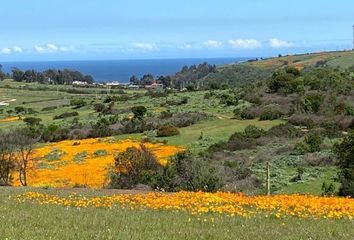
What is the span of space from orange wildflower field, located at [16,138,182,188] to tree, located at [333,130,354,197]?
13.2 m

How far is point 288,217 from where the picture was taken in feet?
40.4

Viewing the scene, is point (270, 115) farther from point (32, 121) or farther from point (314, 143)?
point (32, 121)

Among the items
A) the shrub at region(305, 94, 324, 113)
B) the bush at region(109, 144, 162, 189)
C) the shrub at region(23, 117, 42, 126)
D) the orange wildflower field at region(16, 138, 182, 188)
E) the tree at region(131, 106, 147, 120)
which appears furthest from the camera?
the shrub at region(23, 117, 42, 126)

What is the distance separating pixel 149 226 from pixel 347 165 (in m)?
19.0

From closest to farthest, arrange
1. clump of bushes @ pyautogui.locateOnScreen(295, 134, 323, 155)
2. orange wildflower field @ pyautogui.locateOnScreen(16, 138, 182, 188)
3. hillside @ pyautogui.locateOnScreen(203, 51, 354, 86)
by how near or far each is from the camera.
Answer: orange wildflower field @ pyautogui.locateOnScreen(16, 138, 182, 188), clump of bushes @ pyautogui.locateOnScreen(295, 134, 323, 155), hillside @ pyautogui.locateOnScreen(203, 51, 354, 86)

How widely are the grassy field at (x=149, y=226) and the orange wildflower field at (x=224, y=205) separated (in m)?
0.60

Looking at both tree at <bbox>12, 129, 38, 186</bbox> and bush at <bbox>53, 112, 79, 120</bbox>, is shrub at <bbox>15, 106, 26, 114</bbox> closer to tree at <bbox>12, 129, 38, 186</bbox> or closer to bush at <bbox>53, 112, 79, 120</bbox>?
bush at <bbox>53, 112, 79, 120</bbox>

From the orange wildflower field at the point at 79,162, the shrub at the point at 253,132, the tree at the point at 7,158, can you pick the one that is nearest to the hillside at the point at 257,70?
the shrub at the point at 253,132

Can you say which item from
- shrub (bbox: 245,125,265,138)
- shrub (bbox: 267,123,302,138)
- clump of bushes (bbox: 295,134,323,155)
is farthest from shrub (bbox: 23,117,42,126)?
clump of bushes (bbox: 295,134,323,155)

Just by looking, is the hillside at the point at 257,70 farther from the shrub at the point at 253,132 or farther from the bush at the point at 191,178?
the bush at the point at 191,178

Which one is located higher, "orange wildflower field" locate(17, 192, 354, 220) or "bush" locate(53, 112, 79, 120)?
"orange wildflower field" locate(17, 192, 354, 220)

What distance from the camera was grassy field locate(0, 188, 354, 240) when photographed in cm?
891

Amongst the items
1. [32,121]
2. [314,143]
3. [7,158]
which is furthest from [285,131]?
[32,121]

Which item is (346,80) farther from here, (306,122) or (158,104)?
(158,104)
